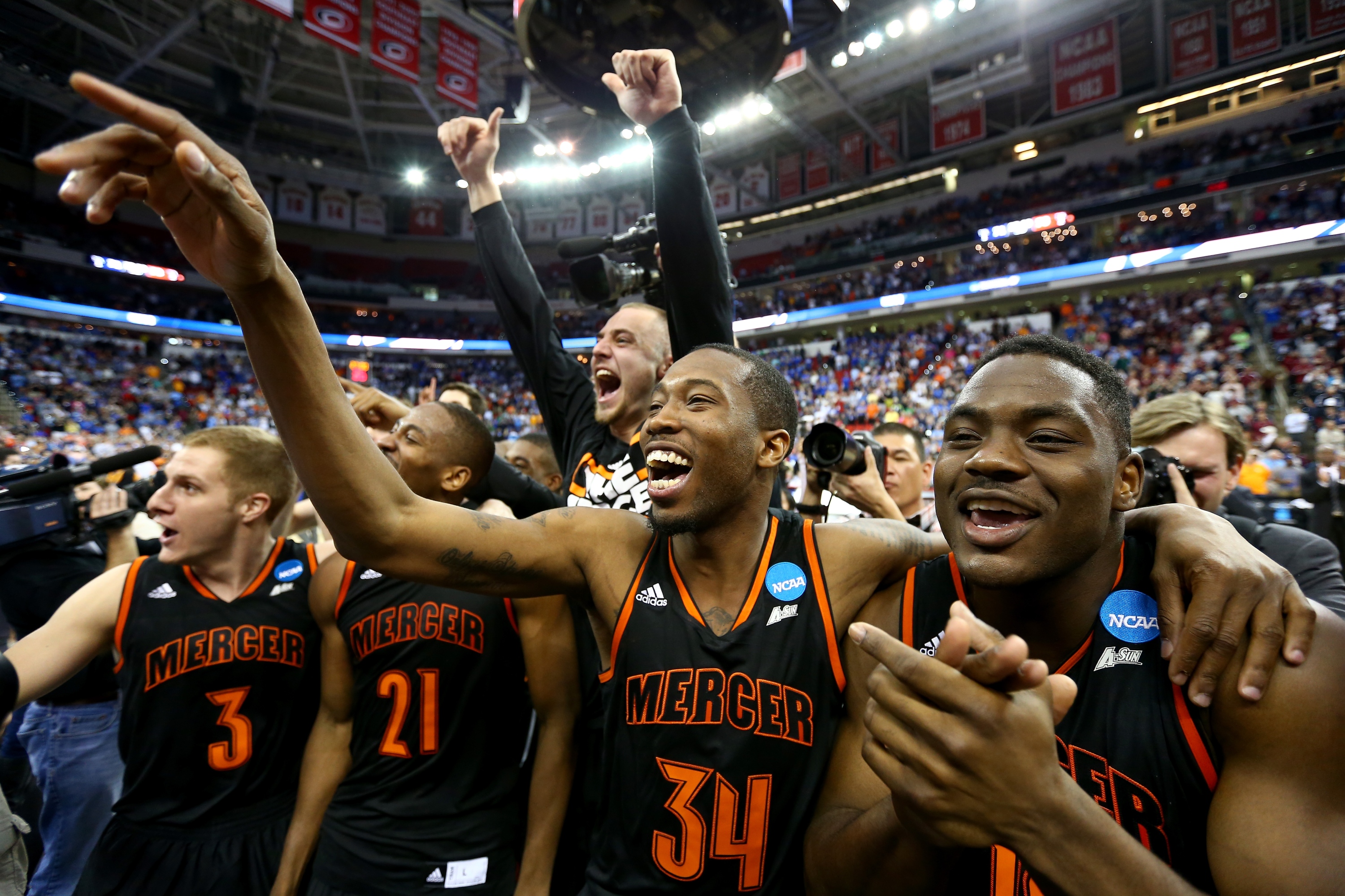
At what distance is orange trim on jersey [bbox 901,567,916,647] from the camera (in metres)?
1.64

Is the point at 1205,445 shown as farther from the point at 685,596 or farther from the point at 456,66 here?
the point at 456,66

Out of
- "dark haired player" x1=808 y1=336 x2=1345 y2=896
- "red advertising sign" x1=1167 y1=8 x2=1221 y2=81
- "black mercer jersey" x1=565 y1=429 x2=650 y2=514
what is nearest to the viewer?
"dark haired player" x1=808 y1=336 x2=1345 y2=896

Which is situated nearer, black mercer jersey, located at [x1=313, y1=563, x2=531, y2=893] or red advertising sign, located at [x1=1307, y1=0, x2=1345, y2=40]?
black mercer jersey, located at [x1=313, y1=563, x2=531, y2=893]

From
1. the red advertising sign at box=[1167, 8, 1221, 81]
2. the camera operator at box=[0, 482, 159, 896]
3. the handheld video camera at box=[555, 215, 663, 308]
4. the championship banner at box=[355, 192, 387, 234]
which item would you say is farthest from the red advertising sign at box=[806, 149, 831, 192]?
the camera operator at box=[0, 482, 159, 896]

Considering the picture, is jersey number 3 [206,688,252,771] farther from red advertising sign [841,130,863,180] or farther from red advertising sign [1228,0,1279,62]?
red advertising sign [841,130,863,180]

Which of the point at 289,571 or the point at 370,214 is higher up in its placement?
the point at 370,214

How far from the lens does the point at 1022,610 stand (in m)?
1.52

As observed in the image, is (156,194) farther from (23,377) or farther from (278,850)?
(23,377)

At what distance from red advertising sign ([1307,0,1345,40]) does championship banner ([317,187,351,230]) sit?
31.4 meters

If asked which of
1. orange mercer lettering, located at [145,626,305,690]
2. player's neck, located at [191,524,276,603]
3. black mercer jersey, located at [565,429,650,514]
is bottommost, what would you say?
orange mercer lettering, located at [145,626,305,690]

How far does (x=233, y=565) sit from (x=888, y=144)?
24.0 m

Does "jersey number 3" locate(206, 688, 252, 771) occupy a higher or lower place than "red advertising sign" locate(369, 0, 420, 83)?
lower

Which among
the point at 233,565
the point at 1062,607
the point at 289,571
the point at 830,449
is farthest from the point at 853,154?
the point at 1062,607

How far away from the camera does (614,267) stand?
2834 mm
